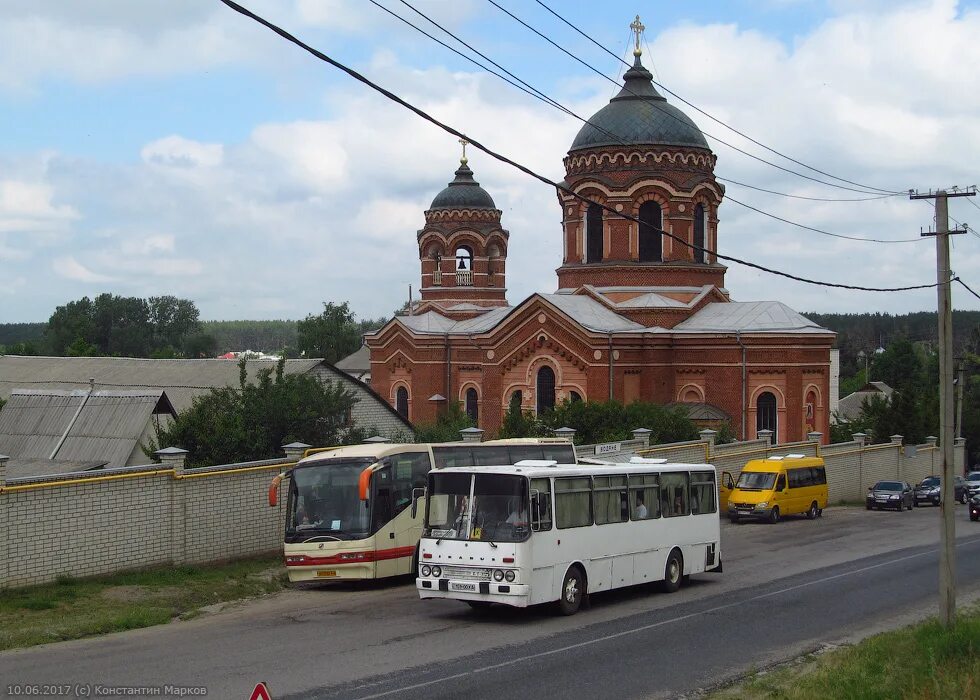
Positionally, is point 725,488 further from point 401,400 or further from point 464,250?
point 464,250

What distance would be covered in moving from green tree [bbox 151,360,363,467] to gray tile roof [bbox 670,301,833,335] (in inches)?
689

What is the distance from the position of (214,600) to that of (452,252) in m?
39.7

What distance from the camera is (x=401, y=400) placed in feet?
170

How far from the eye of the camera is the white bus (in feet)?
48.9

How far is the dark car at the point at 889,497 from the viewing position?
119 feet

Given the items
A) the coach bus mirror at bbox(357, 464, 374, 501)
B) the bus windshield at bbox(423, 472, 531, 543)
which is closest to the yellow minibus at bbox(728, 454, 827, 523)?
the coach bus mirror at bbox(357, 464, 374, 501)

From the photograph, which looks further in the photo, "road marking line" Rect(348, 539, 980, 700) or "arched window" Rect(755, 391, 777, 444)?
"arched window" Rect(755, 391, 777, 444)

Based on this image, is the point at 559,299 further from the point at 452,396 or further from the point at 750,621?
the point at 750,621

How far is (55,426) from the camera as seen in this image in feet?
100

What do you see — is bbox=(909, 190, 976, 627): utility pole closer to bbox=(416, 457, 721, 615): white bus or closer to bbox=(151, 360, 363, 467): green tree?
bbox=(416, 457, 721, 615): white bus

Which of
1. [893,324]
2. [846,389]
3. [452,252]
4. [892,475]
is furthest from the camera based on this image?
[893,324]

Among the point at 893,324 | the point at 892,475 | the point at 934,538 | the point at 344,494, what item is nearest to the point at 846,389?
the point at 893,324

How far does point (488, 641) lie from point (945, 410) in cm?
698

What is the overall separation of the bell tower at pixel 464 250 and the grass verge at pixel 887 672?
137ft
